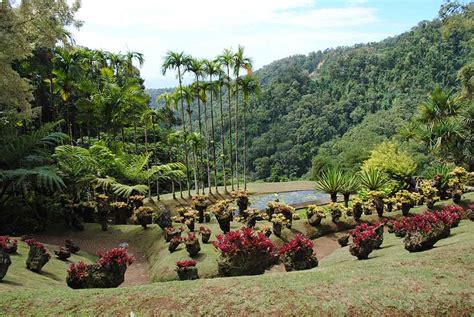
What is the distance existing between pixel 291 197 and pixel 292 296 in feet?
64.4

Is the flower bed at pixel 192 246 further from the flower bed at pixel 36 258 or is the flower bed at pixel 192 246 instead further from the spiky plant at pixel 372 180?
the spiky plant at pixel 372 180

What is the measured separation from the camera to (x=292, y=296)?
A: 5750 millimetres

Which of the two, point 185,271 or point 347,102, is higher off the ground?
point 347,102

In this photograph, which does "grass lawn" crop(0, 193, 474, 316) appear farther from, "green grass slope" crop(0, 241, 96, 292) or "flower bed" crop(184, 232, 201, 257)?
"flower bed" crop(184, 232, 201, 257)

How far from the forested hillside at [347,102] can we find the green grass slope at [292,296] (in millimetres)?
48169

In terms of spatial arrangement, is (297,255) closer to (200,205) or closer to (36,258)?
(36,258)

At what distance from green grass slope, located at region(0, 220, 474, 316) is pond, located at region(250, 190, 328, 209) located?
15974 mm

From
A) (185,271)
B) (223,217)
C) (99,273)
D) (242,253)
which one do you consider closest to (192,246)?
(223,217)

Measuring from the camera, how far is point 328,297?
5.76 metres

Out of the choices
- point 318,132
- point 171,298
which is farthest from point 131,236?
point 318,132

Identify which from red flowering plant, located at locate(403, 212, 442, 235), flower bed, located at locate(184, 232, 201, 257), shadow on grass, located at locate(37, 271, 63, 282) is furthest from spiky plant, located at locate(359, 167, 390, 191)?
shadow on grass, located at locate(37, 271, 63, 282)

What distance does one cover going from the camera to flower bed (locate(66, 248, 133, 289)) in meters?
7.29

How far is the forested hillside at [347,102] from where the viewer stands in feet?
206

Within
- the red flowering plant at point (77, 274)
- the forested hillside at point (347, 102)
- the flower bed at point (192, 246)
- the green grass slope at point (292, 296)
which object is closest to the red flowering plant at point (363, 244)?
the green grass slope at point (292, 296)
